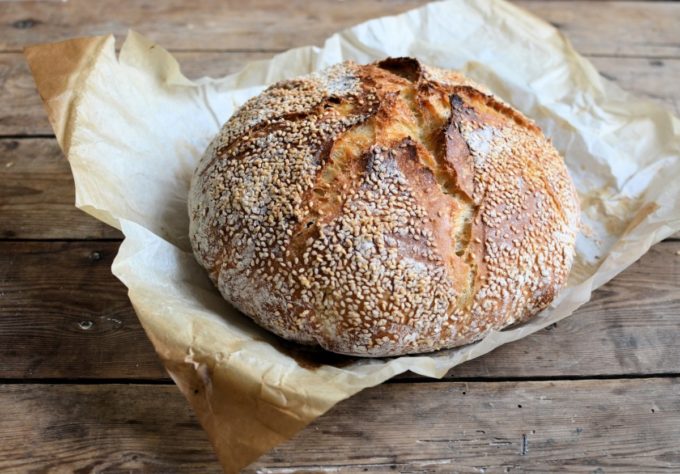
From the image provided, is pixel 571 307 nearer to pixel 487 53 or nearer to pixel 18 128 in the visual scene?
pixel 487 53

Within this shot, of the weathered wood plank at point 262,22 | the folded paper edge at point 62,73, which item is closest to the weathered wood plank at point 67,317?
the folded paper edge at point 62,73

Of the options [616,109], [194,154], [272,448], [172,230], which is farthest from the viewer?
[616,109]

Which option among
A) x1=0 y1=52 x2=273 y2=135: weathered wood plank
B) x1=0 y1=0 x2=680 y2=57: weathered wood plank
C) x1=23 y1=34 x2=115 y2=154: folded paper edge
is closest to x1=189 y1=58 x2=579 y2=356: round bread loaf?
x1=23 y1=34 x2=115 y2=154: folded paper edge

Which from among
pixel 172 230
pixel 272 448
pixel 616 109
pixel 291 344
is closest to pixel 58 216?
pixel 172 230

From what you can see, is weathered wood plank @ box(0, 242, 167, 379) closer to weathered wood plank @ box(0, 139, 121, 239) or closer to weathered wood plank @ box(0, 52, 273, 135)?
weathered wood plank @ box(0, 139, 121, 239)

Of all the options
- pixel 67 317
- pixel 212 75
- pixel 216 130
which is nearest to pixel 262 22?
pixel 212 75

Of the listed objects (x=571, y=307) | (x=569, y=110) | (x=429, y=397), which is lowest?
(x=429, y=397)

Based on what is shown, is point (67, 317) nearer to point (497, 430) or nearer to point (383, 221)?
point (383, 221)
